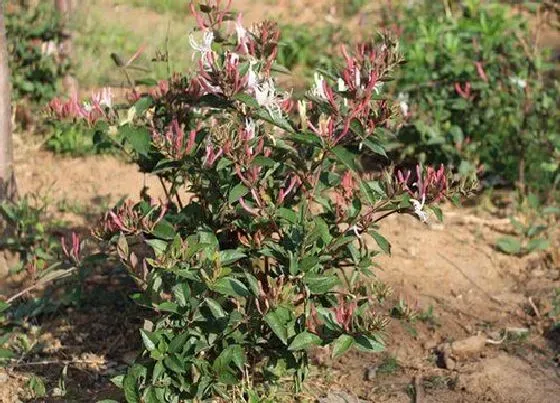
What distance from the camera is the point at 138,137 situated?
402 cm

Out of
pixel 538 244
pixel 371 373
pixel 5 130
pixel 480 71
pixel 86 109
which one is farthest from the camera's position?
pixel 480 71

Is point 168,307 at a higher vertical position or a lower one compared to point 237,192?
lower

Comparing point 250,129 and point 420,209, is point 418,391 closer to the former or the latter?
point 420,209

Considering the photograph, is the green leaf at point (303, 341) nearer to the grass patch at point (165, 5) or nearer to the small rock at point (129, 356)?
the small rock at point (129, 356)

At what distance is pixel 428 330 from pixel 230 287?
57.4 inches

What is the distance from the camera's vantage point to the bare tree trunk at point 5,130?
16.3 feet

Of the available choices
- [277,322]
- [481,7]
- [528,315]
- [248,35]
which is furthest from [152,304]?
[481,7]

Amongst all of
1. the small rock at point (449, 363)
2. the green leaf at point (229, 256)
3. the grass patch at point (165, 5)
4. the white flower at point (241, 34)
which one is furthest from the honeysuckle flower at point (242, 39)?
the grass patch at point (165, 5)

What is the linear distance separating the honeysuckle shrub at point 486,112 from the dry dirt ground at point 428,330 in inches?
13.1

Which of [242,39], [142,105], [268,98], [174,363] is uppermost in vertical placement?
[242,39]

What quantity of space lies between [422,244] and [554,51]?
2794 millimetres

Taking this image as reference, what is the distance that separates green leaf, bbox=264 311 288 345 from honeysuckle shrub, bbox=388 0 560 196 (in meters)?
2.47

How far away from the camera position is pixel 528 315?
5.01 meters

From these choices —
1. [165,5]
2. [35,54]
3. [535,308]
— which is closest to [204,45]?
[535,308]
